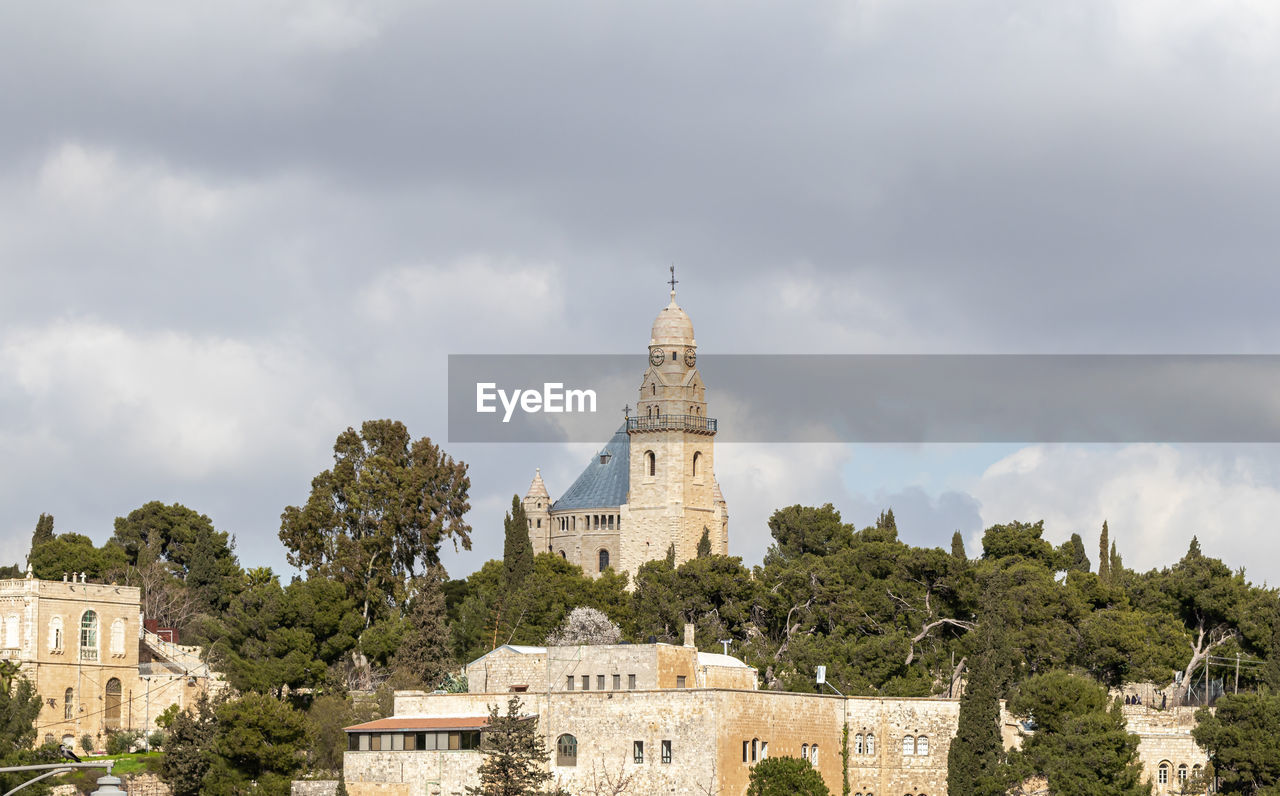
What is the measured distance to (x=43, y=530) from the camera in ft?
391

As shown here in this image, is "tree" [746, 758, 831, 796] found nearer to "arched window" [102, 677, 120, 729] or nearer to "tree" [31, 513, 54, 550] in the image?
"arched window" [102, 677, 120, 729]

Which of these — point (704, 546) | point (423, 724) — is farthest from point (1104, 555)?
point (423, 724)

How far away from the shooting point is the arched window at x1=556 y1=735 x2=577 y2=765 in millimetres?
75812

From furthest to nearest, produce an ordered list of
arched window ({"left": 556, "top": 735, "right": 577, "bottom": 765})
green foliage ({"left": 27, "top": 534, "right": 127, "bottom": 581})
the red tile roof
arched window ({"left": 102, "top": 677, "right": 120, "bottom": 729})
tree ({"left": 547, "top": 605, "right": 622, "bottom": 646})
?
green foliage ({"left": 27, "top": 534, "right": 127, "bottom": 581})
tree ({"left": 547, "top": 605, "right": 622, "bottom": 646})
arched window ({"left": 102, "top": 677, "right": 120, "bottom": 729})
the red tile roof
arched window ({"left": 556, "top": 735, "right": 577, "bottom": 765})

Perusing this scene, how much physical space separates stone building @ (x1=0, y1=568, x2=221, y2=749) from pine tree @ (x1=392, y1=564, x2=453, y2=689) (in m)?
9.35

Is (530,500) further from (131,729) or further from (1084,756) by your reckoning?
(1084,756)

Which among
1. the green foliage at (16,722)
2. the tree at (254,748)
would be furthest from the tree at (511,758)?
the green foliage at (16,722)

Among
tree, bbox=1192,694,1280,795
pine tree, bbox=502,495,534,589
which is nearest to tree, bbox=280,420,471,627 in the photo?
pine tree, bbox=502,495,534,589

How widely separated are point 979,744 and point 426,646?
29.0m

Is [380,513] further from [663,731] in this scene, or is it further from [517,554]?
[663,731]

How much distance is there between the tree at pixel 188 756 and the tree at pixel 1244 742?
40.1 m

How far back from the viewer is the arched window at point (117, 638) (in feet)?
305

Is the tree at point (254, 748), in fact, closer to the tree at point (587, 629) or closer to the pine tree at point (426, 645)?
the pine tree at point (426, 645)

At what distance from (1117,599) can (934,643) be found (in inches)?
457
